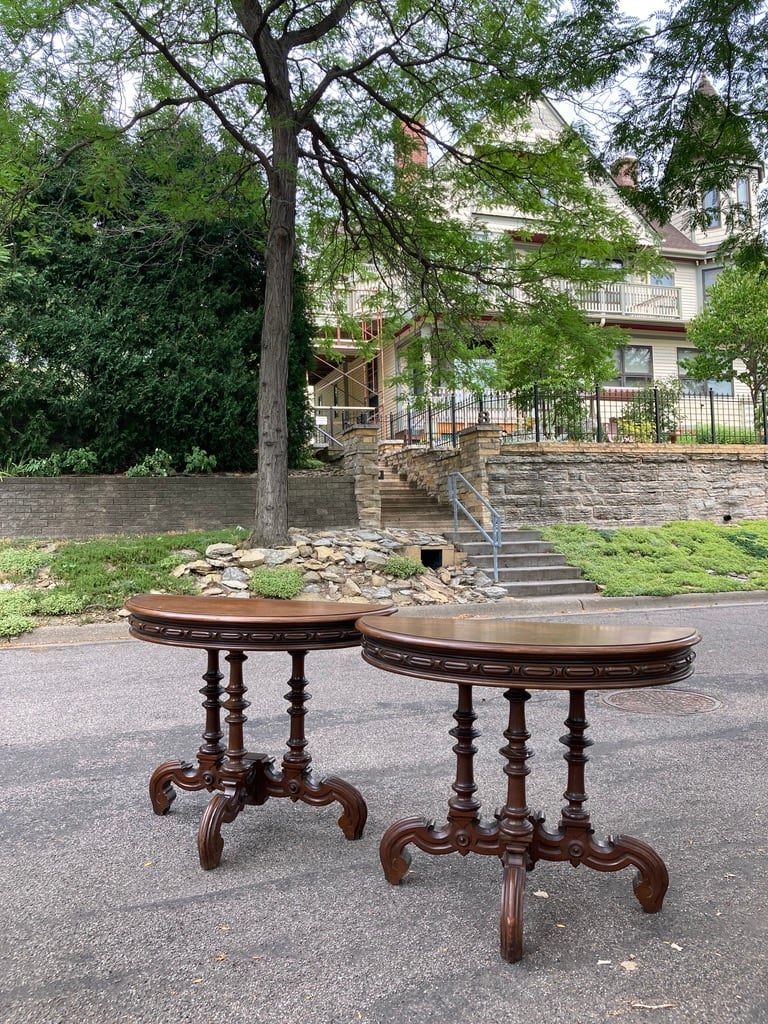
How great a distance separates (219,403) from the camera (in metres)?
12.8

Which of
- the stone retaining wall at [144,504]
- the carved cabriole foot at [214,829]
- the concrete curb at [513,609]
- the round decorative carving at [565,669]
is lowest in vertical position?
the concrete curb at [513,609]

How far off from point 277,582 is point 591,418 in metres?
10.8

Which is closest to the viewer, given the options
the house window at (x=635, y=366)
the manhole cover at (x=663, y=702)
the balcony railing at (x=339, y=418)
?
the manhole cover at (x=663, y=702)

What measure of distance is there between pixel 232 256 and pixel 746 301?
623 inches

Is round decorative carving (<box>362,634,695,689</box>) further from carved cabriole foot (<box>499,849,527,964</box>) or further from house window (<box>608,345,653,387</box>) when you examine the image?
house window (<box>608,345,653,387</box>)

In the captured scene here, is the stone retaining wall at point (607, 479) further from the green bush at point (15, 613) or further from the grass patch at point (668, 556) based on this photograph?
the green bush at point (15, 613)

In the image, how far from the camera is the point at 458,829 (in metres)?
2.42

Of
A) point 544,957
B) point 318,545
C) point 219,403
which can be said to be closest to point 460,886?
point 544,957

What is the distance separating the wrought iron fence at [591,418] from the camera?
623 inches

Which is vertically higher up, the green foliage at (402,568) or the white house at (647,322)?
the white house at (647,322)

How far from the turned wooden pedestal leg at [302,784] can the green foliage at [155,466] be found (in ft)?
33.0

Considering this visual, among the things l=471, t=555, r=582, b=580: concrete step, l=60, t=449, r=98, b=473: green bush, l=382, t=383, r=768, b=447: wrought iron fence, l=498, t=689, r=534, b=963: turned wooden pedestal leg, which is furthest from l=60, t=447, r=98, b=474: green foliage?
l=498, t=689, r=534, b=963: turned wooden pedestal leg

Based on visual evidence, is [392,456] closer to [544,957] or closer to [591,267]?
[591,267]

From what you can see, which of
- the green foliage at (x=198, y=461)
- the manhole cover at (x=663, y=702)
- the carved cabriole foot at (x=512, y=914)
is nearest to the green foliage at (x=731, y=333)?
the green foliage at (x=198, y=461)
